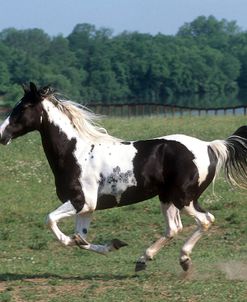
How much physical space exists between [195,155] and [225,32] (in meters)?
188

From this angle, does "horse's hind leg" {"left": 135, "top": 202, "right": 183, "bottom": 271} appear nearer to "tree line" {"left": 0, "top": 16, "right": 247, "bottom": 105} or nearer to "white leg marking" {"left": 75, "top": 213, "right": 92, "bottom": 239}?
"white leg marking" {"left": 75, "top": 213, "right": 92, "bottom": 239}

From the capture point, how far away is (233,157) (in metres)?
10.9

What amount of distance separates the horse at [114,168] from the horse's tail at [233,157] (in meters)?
0.01

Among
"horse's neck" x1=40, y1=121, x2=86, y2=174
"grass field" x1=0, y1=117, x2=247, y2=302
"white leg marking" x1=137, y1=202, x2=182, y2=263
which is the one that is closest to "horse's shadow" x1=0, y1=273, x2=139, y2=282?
"grass field" x1=0, y1=117, x2=247, y2=302

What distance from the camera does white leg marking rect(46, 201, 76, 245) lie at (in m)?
10.4

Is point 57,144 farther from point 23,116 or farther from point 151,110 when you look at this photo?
point 151,110

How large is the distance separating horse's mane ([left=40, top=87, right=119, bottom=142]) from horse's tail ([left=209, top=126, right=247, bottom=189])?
125cm

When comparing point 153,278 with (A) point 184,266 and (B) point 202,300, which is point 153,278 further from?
(B) point 202,300

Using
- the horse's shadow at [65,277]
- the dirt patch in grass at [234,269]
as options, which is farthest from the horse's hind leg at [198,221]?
the horse's shadow at [65,277]


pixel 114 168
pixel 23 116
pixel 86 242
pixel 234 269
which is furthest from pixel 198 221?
pixel 23 116

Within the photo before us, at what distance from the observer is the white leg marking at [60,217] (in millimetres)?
10359

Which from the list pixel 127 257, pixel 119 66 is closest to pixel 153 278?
pixel 127 257

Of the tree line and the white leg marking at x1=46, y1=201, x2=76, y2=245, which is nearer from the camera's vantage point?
the white leg marking at x1=46, y1=201, x2=76, y2=245

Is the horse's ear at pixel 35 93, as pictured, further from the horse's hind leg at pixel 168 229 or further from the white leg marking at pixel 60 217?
the horse's hind leg at pixel 168 229
